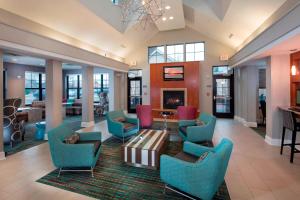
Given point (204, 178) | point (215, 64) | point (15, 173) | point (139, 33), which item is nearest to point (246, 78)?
point (215, 64)

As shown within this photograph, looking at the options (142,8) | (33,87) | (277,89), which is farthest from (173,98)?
(33,87)

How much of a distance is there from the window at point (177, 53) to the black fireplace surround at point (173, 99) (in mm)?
1976

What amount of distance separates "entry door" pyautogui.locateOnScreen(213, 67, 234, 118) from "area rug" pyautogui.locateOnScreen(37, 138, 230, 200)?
6.62 m

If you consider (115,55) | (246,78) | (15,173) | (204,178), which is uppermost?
(115,55)

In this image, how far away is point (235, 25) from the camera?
5.80m

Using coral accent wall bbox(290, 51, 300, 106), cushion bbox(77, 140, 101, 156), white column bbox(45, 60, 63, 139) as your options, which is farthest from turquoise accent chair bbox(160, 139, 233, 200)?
white column bbox(45, 60, 63, 139)

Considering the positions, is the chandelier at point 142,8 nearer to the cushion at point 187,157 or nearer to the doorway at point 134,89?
the cushion at point 187,157

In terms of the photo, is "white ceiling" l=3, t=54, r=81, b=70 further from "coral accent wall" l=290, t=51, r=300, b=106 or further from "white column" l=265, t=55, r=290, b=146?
"coral accent wall" l=290, t=51, r=300, b=106

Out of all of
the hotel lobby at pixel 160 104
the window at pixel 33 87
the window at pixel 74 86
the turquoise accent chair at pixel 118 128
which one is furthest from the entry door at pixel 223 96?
the window at pixel 33 87

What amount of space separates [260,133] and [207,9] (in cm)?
474

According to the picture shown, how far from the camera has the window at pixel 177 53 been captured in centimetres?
898

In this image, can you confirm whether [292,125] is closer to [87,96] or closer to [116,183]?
[116,183]

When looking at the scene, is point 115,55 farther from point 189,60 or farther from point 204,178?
Result: point 204,178

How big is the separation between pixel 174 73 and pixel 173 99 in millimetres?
1324
